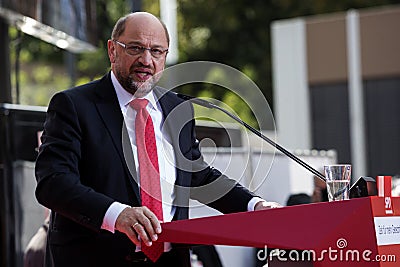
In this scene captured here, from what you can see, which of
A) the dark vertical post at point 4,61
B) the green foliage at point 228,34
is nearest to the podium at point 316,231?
the dark vertical post at point 4,61

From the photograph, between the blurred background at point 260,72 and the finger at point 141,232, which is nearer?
the finger at point 141,232

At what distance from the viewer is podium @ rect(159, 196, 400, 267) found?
7.06ft

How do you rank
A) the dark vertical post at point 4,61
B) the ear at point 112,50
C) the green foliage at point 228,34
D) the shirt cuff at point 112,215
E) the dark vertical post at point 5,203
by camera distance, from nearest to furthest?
the shirt cuff at point 112,215
the ear at point 112,50
the dark vertical post at point 5,203
the dark vertical post at point 4,61
the green foliage at point 228,34

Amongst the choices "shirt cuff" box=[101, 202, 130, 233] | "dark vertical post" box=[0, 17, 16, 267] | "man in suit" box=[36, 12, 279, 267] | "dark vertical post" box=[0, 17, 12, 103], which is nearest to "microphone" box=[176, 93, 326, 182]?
"man in suit" box=[36, 12, 279, 267]

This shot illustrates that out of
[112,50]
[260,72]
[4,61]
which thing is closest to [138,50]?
[112,50]

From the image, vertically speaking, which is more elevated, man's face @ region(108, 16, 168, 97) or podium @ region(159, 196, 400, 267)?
man's face @ region(108, 16, 168, 97)

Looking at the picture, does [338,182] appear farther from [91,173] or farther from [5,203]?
[5,203]

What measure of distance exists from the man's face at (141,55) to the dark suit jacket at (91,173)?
91 mm

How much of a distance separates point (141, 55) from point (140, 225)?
57cm

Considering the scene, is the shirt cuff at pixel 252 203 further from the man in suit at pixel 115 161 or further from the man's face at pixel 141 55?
the man's face at pixel 141 55

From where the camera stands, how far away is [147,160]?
99.3 inches

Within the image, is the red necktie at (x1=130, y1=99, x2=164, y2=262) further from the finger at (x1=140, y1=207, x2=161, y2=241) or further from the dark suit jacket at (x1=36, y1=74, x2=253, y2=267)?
the finger at (x1=140, y1=207, x2=161, y2=241)

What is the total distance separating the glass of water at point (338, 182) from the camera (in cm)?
235

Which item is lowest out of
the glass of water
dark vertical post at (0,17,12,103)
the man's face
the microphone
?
the glass of water
